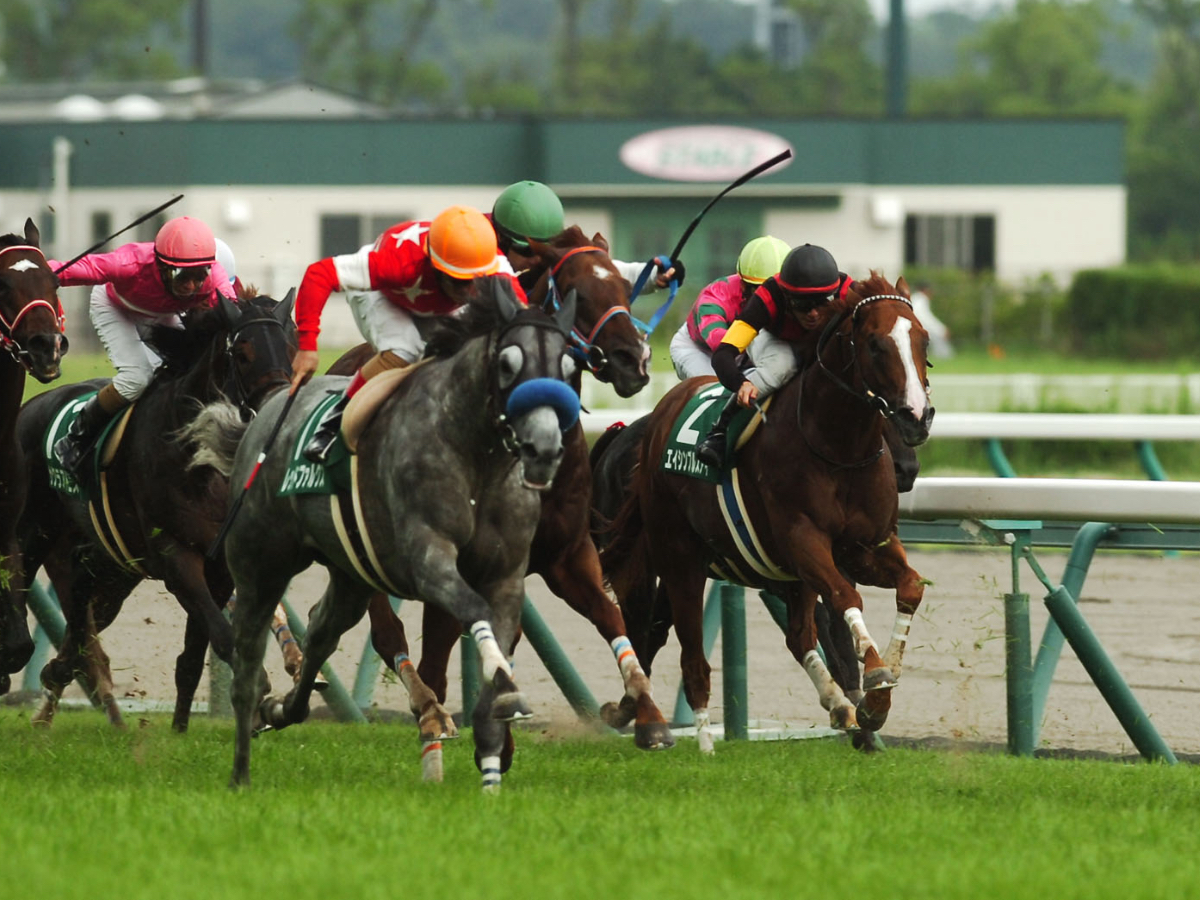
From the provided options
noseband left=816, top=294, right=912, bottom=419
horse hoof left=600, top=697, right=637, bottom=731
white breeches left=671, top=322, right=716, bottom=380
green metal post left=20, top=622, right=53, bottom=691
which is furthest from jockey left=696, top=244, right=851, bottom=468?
green metal post left=20, top=622, right=53, bottom=691

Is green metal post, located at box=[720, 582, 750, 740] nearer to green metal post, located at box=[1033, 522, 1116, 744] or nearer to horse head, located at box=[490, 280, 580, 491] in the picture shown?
green metal post, located at box=[1033, 522, 1116, 744]

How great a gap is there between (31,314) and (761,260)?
274 cm

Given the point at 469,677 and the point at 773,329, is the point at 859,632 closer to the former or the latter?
the point at 773,329

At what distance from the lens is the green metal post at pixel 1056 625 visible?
7164mm

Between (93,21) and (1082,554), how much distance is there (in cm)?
7870

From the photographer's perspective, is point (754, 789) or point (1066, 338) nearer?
point (754, 789)

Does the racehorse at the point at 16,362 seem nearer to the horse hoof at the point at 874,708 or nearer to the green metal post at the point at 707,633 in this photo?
the green metal post at the point at 707,633

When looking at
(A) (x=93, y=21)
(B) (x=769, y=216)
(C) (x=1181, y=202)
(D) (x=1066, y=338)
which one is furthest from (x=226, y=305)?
(A) (x=93, y=21)

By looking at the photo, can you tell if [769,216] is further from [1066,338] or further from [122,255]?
[122,255]

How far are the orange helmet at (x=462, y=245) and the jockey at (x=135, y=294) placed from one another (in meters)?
1.66

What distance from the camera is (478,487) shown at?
19.2 ft

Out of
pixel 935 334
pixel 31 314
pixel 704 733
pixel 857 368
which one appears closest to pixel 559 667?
pixel 704 733

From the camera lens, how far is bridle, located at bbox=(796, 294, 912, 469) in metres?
6.76

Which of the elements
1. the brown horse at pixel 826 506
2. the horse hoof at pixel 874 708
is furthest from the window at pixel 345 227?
the horse hoof at pixel 874 708
